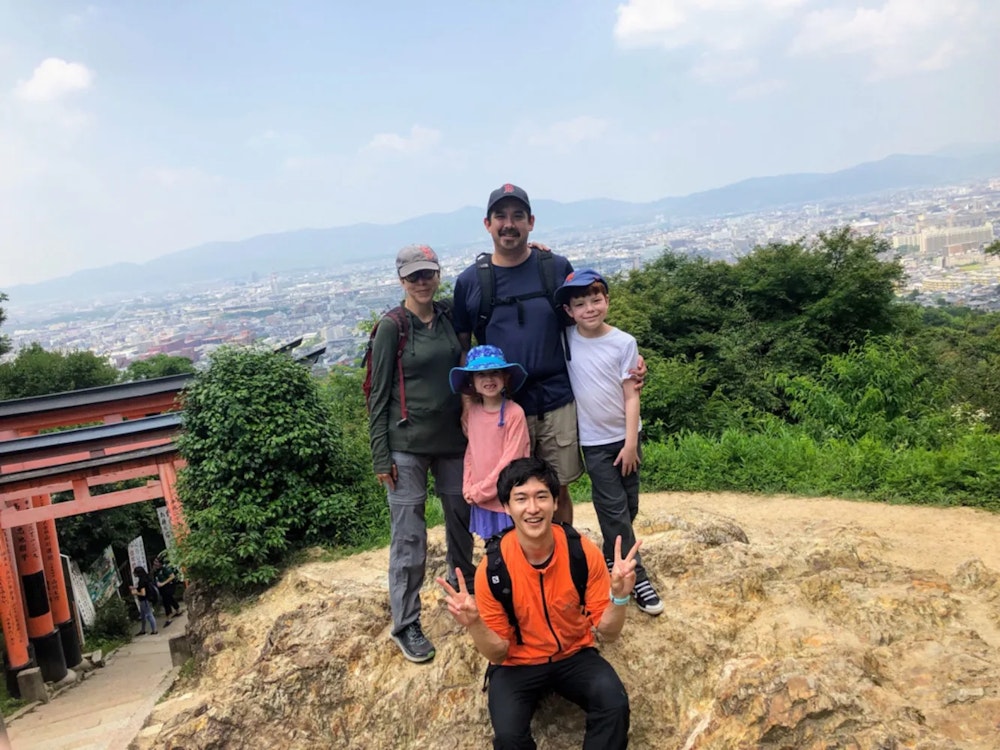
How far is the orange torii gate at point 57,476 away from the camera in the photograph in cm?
835

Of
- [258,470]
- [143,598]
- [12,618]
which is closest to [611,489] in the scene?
[258,470]

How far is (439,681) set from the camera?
3.13 meters

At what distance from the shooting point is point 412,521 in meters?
3.42

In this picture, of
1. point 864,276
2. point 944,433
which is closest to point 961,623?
point 944,433

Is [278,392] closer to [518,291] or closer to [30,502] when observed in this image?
[518,291]

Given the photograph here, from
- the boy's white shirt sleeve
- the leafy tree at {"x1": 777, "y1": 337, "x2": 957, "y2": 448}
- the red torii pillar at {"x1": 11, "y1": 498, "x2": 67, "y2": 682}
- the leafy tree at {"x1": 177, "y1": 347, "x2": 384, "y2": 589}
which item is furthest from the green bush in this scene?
the red torii pillar at {"x1": 11, "y1": 498, "x2": 67, "y2": 682}

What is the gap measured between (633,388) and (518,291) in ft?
2.31

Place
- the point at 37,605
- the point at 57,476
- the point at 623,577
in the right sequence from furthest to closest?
the point at 37,605 → the point at 57,476 → the point at 623,577

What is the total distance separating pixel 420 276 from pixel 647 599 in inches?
73.9

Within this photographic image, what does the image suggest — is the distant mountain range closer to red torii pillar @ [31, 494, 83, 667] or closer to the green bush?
red torii pillar @ [31, 494, 83, 667]

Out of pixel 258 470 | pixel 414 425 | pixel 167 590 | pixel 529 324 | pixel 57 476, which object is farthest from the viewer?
pixel 167 590

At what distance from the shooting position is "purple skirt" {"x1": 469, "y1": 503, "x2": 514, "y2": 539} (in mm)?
3154

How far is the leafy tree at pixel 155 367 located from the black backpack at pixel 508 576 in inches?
935

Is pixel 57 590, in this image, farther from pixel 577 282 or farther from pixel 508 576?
pixel 577 282
